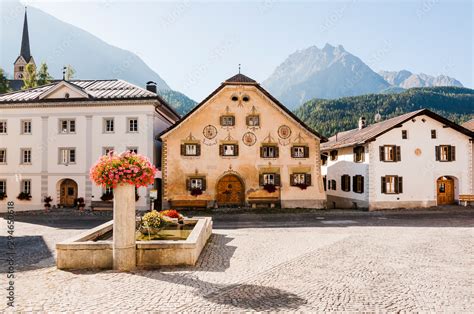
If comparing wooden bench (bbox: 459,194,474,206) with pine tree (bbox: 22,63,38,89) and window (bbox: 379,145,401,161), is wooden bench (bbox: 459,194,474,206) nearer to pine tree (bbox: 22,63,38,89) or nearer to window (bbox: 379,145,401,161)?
window (bbox: 379,145,401,161)

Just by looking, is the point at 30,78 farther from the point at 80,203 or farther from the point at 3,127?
the point at 80,203

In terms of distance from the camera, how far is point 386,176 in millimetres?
26156

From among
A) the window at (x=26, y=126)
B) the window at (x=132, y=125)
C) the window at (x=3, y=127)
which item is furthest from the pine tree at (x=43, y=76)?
the window at (x=132, y=125)

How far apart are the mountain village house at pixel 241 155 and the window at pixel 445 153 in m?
9.12

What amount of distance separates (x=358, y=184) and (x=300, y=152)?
18.3 ft

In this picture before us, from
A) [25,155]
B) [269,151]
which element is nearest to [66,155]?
[25,155]

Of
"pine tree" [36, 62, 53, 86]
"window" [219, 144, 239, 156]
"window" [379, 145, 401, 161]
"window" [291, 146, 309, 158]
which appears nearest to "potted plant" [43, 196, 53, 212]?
"window" [219, 144, 239, 156]

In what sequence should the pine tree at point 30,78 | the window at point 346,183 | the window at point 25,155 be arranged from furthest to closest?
1. the pine tree at point 30,78
2. the window at point 346,183
3. the window at point 25,155

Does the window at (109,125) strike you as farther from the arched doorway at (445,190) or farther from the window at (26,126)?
the arched doorway at (445,190)

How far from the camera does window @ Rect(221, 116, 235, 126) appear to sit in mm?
26797

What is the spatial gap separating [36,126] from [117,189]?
22560 millimetres

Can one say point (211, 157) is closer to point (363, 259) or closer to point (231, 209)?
point (231, 209)

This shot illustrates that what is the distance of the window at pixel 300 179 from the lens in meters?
26.7

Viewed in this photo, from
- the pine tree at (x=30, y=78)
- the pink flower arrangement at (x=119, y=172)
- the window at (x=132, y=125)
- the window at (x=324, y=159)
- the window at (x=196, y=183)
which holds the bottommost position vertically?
the window at (x=196, y=183)
